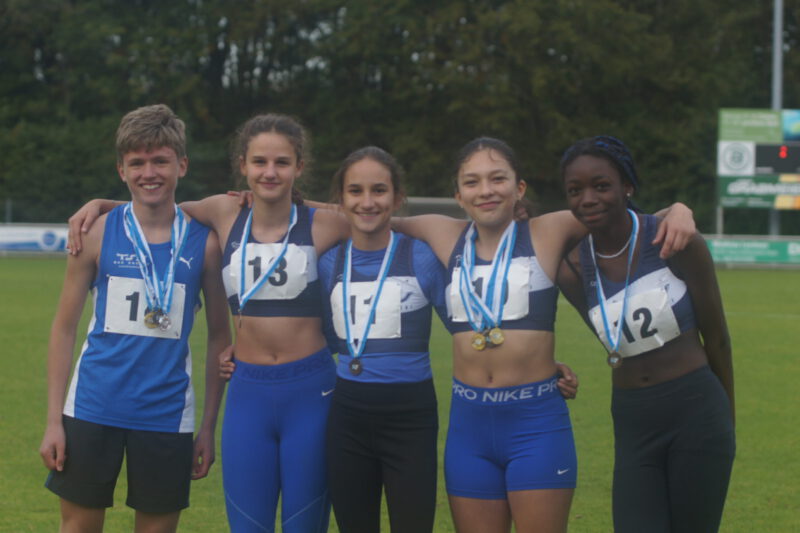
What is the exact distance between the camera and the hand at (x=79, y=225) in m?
4.12

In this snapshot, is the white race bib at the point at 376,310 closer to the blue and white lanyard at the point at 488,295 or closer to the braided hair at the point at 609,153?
the blue and white lanyard at the point at 488,295

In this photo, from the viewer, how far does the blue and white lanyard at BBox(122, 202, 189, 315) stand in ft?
13.3

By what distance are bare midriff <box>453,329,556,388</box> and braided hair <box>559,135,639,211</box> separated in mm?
677

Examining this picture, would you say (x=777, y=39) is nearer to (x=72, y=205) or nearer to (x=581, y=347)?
(x=581, y=347)

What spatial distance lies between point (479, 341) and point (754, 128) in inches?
946

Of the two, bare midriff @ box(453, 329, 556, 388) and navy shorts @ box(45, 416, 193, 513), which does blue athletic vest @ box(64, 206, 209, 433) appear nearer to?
navy shorts @ box(45, 416, 193, 513)

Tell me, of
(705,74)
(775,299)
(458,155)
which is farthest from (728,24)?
(458,155)

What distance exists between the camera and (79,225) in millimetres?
4184

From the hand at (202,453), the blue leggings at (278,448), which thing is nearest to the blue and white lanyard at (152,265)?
the blue leggings at (278,448)

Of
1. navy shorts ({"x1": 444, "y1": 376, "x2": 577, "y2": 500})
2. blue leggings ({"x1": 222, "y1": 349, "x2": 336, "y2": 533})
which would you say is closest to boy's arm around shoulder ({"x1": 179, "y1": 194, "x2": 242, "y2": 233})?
blue leggings ({"x1": 222, "y1": 349, "x2": 336, "y2": 533})

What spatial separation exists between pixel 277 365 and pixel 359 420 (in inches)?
16.9

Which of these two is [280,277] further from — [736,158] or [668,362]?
[736,158]

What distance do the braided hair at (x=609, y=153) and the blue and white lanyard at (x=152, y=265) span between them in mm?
1538

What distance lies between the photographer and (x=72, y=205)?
3453 cm
